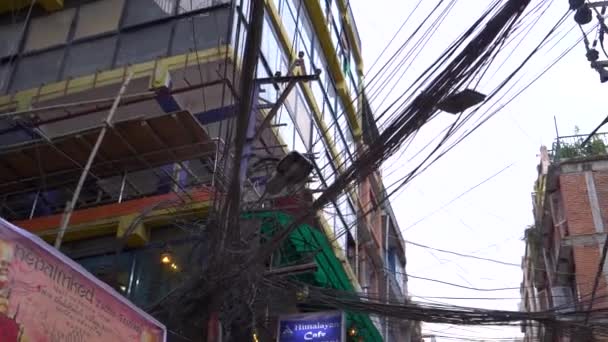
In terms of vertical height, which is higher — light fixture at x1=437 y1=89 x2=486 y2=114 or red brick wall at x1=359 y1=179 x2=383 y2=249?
red brick wall at x1=359 y1=179 x2=383 y2=249

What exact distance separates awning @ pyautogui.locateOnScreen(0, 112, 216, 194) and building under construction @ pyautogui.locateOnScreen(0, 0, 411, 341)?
0.07ft

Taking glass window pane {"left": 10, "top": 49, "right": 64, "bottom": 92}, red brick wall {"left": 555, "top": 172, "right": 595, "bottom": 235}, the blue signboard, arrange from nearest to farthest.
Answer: the blue signboard
glass window pane {"left": 10, "top": 49, "right": 64, "bottom": 92}
red brick wall {"left": 555, "top": 172, "right": 595, "bottom": 235}

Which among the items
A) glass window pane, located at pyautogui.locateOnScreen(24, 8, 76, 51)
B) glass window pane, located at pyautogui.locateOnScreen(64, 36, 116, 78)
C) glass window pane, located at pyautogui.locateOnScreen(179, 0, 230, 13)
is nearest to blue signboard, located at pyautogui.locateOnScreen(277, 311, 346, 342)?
glass window pane, located at pyautogui.locateOnScreen(179, 0, 230, 13)

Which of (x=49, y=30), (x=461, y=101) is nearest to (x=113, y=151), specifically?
(x=49, y=30)

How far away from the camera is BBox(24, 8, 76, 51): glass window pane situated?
39.1 feet

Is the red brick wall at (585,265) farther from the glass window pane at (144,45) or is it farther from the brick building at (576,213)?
the glass window pane at (144,45)

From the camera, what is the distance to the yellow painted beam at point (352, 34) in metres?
17.6

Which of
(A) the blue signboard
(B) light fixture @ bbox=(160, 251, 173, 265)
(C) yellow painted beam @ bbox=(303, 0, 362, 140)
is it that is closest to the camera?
(A) the blue signboard

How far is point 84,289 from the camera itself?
215 inches

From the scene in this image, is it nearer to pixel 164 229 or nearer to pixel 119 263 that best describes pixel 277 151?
pixel 164 229

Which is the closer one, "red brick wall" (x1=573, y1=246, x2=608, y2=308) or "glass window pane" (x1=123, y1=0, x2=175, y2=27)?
"glass window pane" (x1=123, y1=0, x2=175, y2=27)

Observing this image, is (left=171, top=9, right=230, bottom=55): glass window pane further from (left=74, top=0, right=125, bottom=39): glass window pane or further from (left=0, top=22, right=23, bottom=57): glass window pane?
(left=0, top=22, right=23, bottom=57): glass window pane

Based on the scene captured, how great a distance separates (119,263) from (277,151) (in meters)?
2.97

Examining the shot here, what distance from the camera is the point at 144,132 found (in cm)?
942
